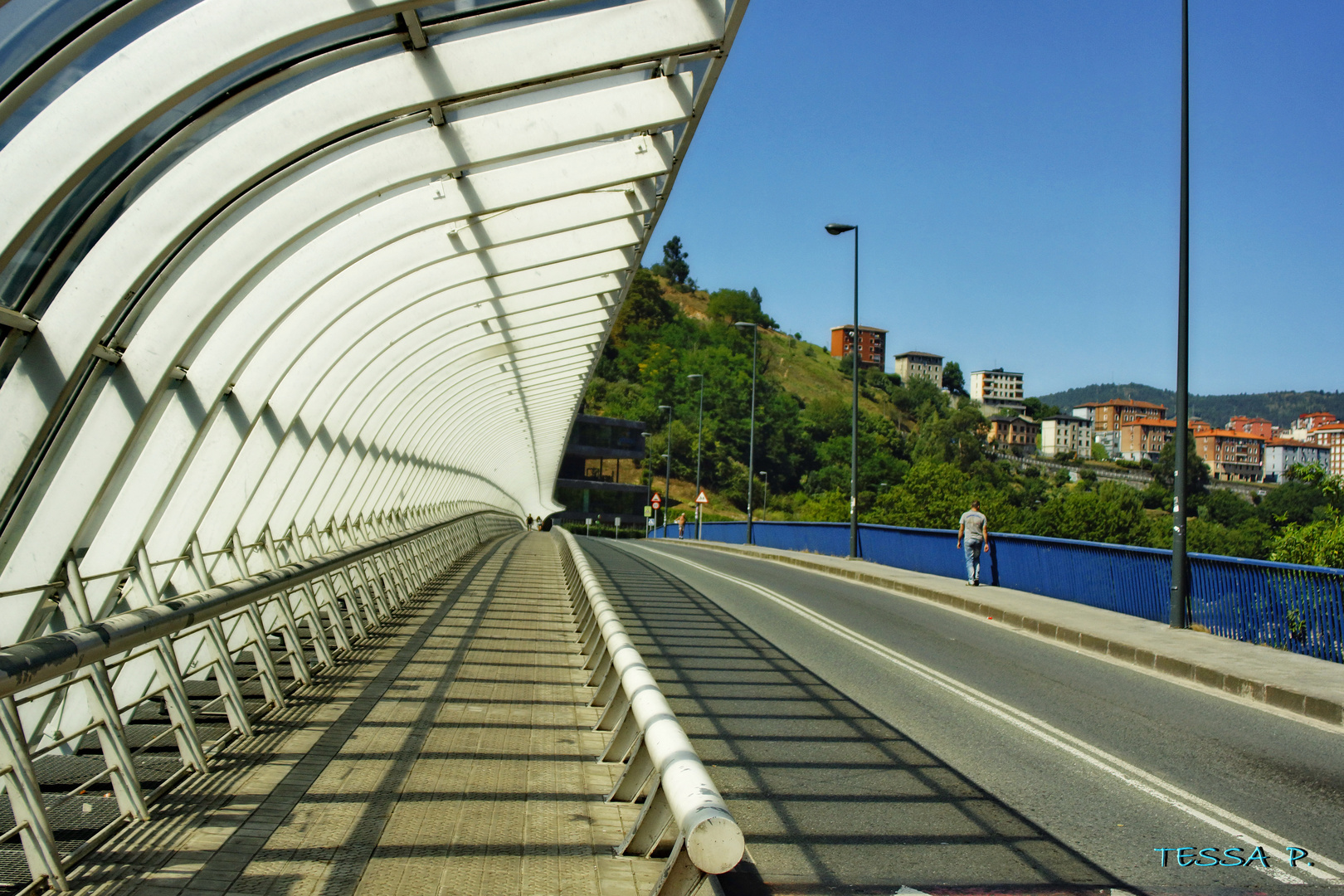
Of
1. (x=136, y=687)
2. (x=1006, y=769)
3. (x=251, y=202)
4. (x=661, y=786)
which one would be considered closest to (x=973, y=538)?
(x=1006, y=769)

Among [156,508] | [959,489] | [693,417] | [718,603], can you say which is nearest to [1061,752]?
[156,508]

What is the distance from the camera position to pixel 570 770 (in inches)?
224

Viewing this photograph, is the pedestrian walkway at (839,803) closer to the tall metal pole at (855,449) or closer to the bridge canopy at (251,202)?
the bridge canopy at (251,202)

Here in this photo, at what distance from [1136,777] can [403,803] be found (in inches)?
174

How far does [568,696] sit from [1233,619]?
9.37 m

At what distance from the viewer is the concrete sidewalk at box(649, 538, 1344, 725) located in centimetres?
938

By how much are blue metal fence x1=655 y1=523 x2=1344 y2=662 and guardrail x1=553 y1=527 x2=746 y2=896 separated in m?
8.51

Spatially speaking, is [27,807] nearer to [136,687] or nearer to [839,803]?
[839,803]

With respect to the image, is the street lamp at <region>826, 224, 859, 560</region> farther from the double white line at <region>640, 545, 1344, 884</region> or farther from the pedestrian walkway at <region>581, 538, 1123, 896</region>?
the pedestrian walkway at <region>581, 538, 1123, 896</region>

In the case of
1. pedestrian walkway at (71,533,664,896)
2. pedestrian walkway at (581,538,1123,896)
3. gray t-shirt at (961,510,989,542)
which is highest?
gray t-shirt at (961,510,989,542)

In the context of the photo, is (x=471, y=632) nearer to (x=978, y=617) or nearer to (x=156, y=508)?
(x=156, y=508)

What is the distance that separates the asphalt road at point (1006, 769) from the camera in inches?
190

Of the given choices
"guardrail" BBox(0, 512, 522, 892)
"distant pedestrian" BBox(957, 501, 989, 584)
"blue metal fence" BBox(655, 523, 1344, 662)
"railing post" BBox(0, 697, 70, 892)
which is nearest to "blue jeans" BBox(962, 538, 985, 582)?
"distant pedestrian" BBox(957, 501, 989, 584)

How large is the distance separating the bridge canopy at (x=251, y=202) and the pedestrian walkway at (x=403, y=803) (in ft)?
4.90
